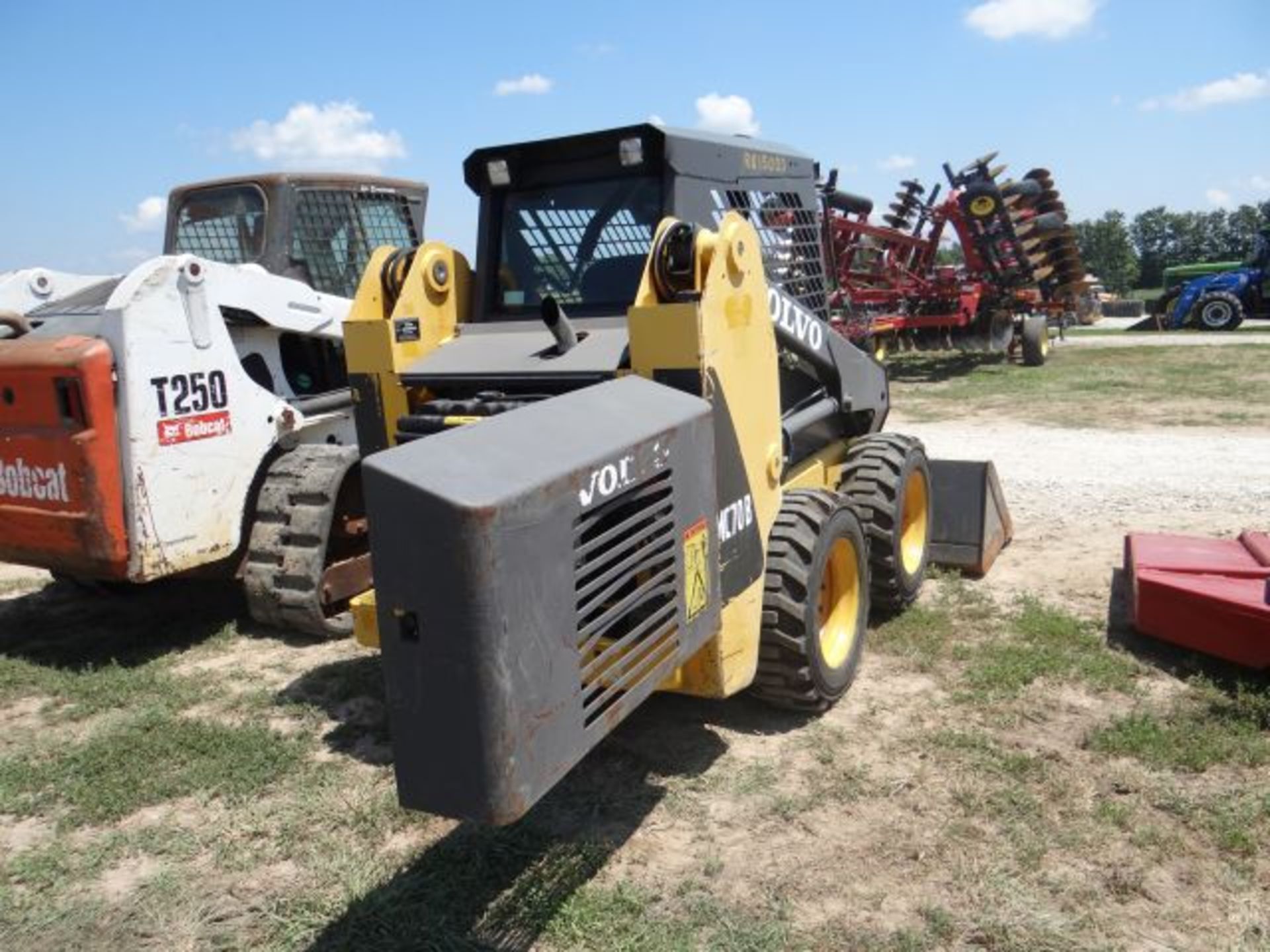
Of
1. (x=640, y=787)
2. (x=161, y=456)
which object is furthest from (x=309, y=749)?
(x=161, y=456)

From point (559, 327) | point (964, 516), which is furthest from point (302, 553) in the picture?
point (964, 516)

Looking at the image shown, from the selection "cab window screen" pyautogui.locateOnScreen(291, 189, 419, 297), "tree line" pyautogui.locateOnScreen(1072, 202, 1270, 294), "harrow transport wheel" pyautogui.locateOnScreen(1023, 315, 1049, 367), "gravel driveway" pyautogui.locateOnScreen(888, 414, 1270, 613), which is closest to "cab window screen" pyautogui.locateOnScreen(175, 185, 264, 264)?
"cab window screen" pyautogui.locateOnScreen(291, 189, 419, 297)

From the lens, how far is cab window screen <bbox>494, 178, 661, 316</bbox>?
4020 mm

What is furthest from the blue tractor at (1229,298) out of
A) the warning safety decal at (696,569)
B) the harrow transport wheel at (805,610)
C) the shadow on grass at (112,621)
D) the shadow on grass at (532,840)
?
the warning safety decal at (696,569)

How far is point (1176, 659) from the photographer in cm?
422

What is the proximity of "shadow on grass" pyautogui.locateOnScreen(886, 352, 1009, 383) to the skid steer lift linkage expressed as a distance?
10.3m

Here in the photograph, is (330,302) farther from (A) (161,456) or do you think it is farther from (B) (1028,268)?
(B) (1028,268)

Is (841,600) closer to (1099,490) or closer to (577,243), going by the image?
(577,243)

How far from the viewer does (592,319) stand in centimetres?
381

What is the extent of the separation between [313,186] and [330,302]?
2.76ft

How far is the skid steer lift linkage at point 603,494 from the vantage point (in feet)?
6.82

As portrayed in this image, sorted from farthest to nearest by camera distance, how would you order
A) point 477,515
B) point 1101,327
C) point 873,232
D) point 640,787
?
1. point 1101,327
2. point 873,232
3. point 640,787
4. point 477,515

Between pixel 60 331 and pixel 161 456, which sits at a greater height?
pixel 60 331

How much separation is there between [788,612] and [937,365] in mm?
13677
